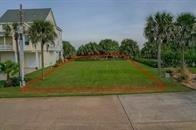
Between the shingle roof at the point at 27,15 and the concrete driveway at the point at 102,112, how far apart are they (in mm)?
34702

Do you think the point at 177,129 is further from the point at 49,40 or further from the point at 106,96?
the point at 49,40

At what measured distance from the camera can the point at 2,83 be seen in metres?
23.6

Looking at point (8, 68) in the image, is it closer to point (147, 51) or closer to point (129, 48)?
point (147, 51)

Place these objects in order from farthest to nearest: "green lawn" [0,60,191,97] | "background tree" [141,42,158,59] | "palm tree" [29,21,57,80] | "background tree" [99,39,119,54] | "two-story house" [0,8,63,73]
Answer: "background tree" [99,39,119,54] < "background tree" [141,42,158,59] < "two-story house" [0,8,63,73] < "palm tree" [29,21,57,80] < "green lawn" [0,60,191,97]

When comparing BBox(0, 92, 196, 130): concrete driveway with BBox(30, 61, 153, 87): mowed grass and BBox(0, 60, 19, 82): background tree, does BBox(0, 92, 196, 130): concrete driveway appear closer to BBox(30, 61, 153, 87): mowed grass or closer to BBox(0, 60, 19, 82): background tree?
BBox(30, 61, 153, 87): mowed grass

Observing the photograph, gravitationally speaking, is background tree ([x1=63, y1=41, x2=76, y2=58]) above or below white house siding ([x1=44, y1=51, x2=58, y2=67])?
above

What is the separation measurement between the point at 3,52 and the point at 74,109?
1287 inches

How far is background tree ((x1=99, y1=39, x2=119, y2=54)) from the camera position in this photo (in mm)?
93919

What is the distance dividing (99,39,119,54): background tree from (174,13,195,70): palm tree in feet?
191

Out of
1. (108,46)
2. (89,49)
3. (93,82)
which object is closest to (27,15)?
(93,82)

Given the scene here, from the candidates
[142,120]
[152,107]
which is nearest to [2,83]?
[152,107]

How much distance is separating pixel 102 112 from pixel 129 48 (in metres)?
83.0

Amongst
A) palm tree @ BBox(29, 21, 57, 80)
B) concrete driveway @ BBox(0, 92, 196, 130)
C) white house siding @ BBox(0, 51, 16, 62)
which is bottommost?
concrete driveway @ BBox(0, 92, 196, 130)

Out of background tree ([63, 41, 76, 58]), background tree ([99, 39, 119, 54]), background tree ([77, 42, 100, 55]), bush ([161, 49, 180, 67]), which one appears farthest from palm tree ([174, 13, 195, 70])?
background tree ([99, 39, 119, 54])
